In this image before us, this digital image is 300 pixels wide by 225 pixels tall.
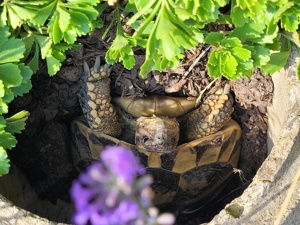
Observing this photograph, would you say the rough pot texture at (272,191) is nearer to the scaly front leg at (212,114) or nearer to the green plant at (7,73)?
the green plant at (7,73)

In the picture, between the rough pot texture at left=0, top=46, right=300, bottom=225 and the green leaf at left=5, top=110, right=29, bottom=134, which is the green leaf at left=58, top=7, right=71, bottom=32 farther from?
the rough pot texture at left=0, top=46, right=300, bottom=225

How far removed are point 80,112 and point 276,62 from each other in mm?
761

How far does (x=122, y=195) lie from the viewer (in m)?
0.32

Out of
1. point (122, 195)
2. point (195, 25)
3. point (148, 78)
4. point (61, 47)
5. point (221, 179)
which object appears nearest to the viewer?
point (122, 195)

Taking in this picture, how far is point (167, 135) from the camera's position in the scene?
52.9 inches

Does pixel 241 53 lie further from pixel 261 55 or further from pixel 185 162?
pixel 185 162

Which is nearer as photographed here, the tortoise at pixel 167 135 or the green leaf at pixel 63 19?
the green leaf at pixel 63 19

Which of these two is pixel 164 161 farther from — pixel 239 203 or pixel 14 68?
pixel 14 68

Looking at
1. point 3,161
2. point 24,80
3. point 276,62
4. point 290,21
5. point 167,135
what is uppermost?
point 290,21

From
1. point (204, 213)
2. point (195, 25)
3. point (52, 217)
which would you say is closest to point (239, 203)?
point (195, 25)

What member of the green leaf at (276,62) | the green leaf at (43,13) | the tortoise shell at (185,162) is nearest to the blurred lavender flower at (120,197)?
the green leaf at (43,13)

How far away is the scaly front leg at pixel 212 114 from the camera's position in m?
1.40

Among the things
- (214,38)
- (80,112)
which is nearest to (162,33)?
(214,38)

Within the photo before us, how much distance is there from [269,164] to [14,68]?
1.95 feet
